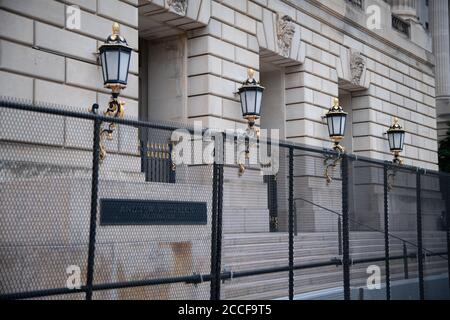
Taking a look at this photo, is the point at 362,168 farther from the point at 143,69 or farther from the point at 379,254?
the point at 143,69

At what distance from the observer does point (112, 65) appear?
1219 centimetres

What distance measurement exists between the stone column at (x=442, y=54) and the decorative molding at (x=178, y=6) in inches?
1035

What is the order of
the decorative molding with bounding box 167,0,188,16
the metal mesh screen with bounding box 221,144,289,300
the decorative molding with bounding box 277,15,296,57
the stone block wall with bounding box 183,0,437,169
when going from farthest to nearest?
the decorative molding with bounding box 277,15,296,57, the stone block wall with bounding box 183,0,437,169, the decorative molding with bounding box 167,0,188,16, the metal mesh screen with bounding box 221,144,289,300

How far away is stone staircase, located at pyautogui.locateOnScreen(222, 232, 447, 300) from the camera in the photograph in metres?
9.21

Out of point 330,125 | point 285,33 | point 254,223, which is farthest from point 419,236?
point 285,33

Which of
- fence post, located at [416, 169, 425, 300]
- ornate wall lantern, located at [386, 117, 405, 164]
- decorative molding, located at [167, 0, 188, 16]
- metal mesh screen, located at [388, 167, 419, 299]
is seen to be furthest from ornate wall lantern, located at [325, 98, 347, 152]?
fence post, located at [416, 169, 425, 300]

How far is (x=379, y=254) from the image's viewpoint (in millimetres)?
10484

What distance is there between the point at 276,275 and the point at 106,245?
4452 millimetres

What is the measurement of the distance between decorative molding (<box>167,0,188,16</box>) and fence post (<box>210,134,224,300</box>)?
29.9 feet

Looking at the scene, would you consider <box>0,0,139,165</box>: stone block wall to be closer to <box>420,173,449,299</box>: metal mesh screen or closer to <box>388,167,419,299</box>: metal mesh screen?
<box>388,167,419,299</box>: metal mesh screen

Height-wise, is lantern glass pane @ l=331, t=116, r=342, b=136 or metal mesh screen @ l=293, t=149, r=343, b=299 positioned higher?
lantern glass pane @ l=331, t=116, r=342, b=136

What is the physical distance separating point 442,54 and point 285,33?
22049mm

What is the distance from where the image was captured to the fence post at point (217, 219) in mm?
7262

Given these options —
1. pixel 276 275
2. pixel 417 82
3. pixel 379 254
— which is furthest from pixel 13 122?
pixel 417 82
